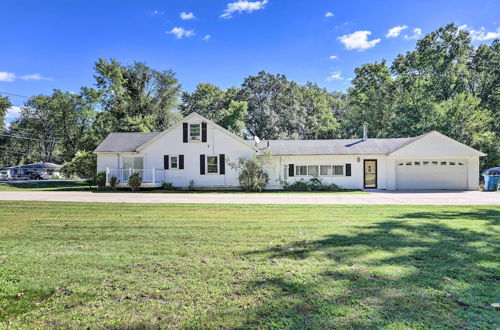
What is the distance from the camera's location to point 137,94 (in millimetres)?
35469

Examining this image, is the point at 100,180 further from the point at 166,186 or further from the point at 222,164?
the point at 222,164

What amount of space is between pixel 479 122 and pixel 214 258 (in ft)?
99.0

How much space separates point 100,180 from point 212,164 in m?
8.04

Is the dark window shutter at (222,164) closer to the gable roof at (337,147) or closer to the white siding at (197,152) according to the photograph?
the white siding at (197,152)

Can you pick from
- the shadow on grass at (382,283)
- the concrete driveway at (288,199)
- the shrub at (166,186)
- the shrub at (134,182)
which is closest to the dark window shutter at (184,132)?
the shrub at (166,186)

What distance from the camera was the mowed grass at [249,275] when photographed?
2641mm

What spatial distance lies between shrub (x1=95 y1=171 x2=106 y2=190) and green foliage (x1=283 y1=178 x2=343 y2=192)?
1306 cm

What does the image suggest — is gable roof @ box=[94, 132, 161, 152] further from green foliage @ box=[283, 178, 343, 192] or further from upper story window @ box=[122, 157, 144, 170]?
green foliage @ box=[283, 178, 343, 192]

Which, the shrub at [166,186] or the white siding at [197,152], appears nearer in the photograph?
the shrub at [166,186]

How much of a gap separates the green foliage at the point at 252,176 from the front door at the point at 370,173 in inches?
288

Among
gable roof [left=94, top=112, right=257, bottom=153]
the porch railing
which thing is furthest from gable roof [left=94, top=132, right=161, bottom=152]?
the porch railing

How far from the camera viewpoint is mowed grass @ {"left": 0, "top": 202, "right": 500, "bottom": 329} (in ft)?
Answer: 8.66

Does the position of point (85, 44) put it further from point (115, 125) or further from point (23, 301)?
point (23, 301)

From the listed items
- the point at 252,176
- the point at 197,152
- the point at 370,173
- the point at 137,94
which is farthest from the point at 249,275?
the point at 137,94
